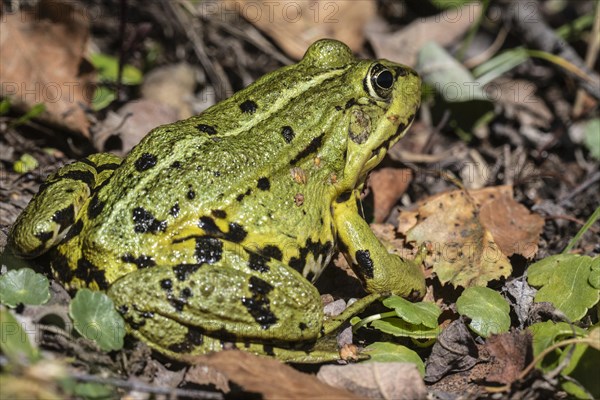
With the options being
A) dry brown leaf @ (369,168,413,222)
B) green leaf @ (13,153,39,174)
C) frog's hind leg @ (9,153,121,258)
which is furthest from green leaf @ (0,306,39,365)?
dry brown leaf @ (369,168,413,222)

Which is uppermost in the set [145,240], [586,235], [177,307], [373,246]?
[145,240]

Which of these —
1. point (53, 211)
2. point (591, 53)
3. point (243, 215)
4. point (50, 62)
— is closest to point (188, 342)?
point (243, 215)

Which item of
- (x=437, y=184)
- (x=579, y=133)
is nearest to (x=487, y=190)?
(x=437, y=184)

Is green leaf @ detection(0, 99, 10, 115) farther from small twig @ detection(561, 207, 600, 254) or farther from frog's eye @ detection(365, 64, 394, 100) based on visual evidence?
small twig @ detection(561, 207, 600, 254)

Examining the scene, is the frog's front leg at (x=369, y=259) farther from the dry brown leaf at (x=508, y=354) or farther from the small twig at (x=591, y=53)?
the small twig at (x=591, y=53)

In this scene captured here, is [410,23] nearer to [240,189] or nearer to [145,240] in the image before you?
[240,189]

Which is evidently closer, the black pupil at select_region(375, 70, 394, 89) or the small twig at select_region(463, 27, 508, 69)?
the black pupil at select_region(375, 70, 394, 89)

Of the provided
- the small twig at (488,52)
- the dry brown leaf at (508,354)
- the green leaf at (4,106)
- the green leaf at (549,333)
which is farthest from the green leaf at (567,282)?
the green leaf at (4,106)
